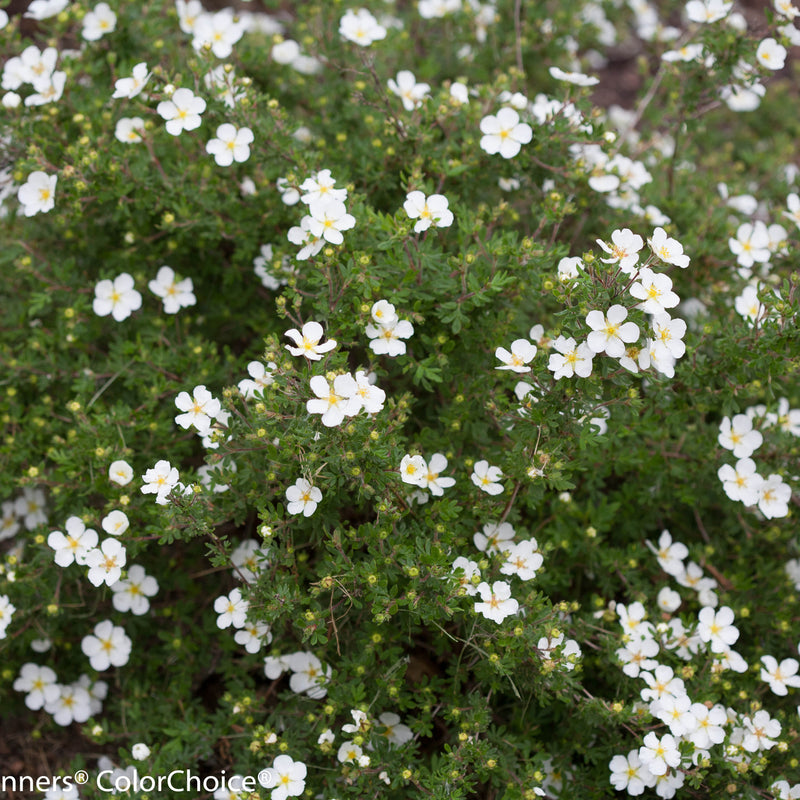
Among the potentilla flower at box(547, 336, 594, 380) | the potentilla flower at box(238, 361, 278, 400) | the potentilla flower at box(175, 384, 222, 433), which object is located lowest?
the potentilla flower at box(175, 384, 222, 433)

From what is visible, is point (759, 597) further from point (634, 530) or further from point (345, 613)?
point (345, 613)

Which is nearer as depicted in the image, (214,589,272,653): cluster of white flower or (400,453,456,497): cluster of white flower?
(400,453,456,497): cluster of white flower

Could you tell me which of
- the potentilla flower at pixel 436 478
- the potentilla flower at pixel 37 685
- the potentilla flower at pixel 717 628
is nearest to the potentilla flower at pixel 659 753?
the potentilla flower at pixel 717 628

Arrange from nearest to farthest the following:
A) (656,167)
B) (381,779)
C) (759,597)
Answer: (381,779) → (759,597) → (656,167)

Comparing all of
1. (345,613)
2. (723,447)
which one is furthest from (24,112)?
(723,447)

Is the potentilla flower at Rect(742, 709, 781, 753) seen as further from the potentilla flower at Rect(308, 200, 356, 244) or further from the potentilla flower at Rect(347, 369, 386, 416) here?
the potentilla flower at Rect(308, 200, 356, 244)

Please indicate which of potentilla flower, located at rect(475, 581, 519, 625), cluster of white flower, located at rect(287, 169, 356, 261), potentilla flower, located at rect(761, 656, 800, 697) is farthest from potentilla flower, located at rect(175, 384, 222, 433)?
potentilla flower, located at rect(761, 656, 800, 697)
